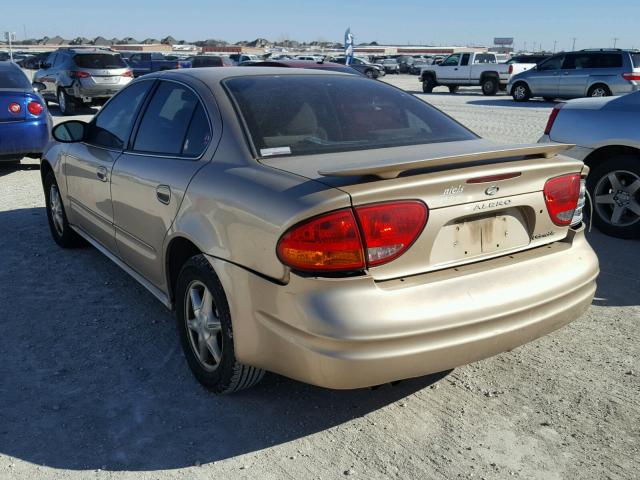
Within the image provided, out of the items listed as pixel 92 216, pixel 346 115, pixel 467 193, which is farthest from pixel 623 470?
pixel 92 216

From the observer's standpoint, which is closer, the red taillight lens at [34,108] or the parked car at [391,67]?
the red taillight lens at [34,108]

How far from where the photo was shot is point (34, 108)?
9.37 m

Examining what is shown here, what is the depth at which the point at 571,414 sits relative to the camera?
3.11m

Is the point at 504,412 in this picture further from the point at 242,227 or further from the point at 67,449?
the point at 67,449

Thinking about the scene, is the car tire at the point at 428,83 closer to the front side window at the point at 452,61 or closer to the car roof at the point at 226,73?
the front side window at the point at 452,61

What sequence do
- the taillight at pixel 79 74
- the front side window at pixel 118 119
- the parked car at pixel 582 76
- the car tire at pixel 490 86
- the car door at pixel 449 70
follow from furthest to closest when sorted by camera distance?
the car door at pixel 449 70 → the car tire at pixel 490 86 → the parked car at pixel 582 76 → the taillight at pixel 79 74 → the front side window at pixel 118 119

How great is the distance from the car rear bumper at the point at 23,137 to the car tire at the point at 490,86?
21656 mm

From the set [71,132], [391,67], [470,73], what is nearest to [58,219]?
[71,132]

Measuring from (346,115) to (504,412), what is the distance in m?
1.71

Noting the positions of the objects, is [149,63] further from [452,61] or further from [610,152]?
[610,152]

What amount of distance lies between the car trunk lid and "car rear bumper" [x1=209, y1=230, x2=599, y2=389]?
0.08 metres

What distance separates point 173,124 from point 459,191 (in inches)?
70.5

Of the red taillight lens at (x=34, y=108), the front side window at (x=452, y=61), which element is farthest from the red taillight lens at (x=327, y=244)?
the front side window at (x=452, y=61)

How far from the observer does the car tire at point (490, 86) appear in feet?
89.9
